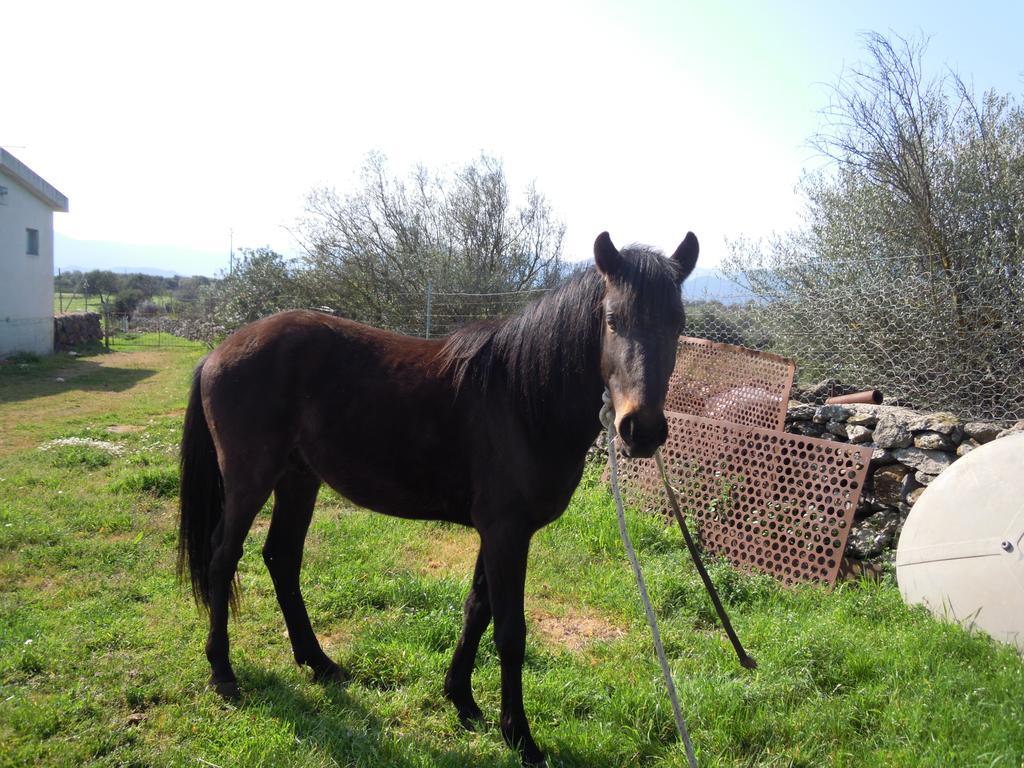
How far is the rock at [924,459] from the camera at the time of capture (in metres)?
4.50

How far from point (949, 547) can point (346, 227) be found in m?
12.7

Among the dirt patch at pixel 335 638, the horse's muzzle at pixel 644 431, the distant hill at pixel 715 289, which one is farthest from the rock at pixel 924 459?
the dirt patch at pixel 335 638

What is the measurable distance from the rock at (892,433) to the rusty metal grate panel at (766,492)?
0.35 meters

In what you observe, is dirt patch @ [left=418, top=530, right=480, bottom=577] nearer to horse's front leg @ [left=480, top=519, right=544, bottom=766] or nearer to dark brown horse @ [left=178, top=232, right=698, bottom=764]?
dark brown horse @ [left=178, top=232, right=698, bottom=764]

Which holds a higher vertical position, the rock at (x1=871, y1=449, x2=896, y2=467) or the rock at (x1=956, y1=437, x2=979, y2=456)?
the rock at (x1=956, y1=437, x2=979, y2=456)

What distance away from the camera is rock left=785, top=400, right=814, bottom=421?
5.36 metres

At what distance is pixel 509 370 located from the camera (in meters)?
2.90

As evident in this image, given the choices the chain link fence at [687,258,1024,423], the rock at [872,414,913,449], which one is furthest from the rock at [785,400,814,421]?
the chain link fence at [687,258,1024,423]

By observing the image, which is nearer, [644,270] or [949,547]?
[644,270]

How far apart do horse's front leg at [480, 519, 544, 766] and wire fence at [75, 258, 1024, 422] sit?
415cm

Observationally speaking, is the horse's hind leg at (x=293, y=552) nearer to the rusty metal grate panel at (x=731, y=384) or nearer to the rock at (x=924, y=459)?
the rusty metal grate panel at (x=731, y=384)

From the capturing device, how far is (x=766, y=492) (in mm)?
4871

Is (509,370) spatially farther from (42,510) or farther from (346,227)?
(346,227)

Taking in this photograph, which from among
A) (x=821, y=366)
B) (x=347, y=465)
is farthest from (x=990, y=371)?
(x=347, y=465)
